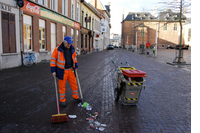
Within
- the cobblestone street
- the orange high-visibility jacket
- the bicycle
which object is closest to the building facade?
the bicycle

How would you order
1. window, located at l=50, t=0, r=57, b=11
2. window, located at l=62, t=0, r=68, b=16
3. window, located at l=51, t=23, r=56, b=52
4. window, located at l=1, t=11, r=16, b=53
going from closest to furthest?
1. window, located at l=1, t=11, r=16, b=53
2. window, located at l=50, t=0, r=57, b=11
3. window, located at l=51, t=23, r=56, b=52
4. window, located at l=62, t=0, r=68, b=16

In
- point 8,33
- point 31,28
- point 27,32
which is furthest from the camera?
point 31,28

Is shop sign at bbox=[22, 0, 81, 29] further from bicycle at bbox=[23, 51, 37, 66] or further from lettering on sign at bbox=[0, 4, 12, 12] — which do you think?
bicycle at bbox=[23, 51, 37, 66]

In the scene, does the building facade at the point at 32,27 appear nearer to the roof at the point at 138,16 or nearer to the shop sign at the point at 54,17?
the shop sign at the point at 54,17

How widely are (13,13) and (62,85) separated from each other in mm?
10089

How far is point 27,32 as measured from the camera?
48.8 ft

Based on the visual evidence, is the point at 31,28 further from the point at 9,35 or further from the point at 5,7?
the point at 5,7

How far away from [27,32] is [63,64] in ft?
37.3

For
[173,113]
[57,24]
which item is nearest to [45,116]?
[173,113]

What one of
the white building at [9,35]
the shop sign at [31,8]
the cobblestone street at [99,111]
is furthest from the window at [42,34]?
the cobblestone street at [99,111]

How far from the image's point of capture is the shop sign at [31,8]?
1409 centimetres

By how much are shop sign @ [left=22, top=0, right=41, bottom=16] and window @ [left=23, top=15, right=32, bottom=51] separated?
1.89 feet

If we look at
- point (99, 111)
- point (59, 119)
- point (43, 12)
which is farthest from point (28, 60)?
point (59, 119)

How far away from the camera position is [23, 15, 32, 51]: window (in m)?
14.6
